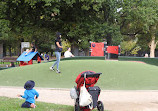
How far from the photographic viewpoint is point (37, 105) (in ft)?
20.7

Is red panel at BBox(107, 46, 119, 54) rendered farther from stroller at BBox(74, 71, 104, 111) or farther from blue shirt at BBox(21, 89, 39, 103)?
blue shirt at BBox(21, 89, 39, 103)

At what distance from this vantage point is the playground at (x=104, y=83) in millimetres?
7826

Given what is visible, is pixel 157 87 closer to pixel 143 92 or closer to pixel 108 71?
pixel 143 92

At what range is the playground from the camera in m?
7.83

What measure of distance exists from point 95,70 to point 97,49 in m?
9.50

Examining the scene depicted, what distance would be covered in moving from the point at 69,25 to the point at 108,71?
16013 mm

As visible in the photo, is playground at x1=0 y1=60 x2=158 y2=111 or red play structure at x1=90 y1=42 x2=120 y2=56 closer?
playground at x1=0 y1=60 x2=158 y2=111

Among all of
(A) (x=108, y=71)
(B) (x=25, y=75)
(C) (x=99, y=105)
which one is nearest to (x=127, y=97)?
(C) (x=99, y=105)

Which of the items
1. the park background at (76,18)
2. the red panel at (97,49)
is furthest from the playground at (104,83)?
the park background at (76,18)

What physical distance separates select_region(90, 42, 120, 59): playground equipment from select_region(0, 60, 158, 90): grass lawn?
23.9 feet

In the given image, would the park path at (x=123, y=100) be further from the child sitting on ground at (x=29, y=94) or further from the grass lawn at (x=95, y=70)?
the grass lawn at (x=95, y=70)

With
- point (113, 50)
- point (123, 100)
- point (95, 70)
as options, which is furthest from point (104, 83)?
point (113, 50)

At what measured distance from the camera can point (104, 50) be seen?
21.9 m

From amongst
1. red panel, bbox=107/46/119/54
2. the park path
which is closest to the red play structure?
red panel, bbox=107/46/119/54
